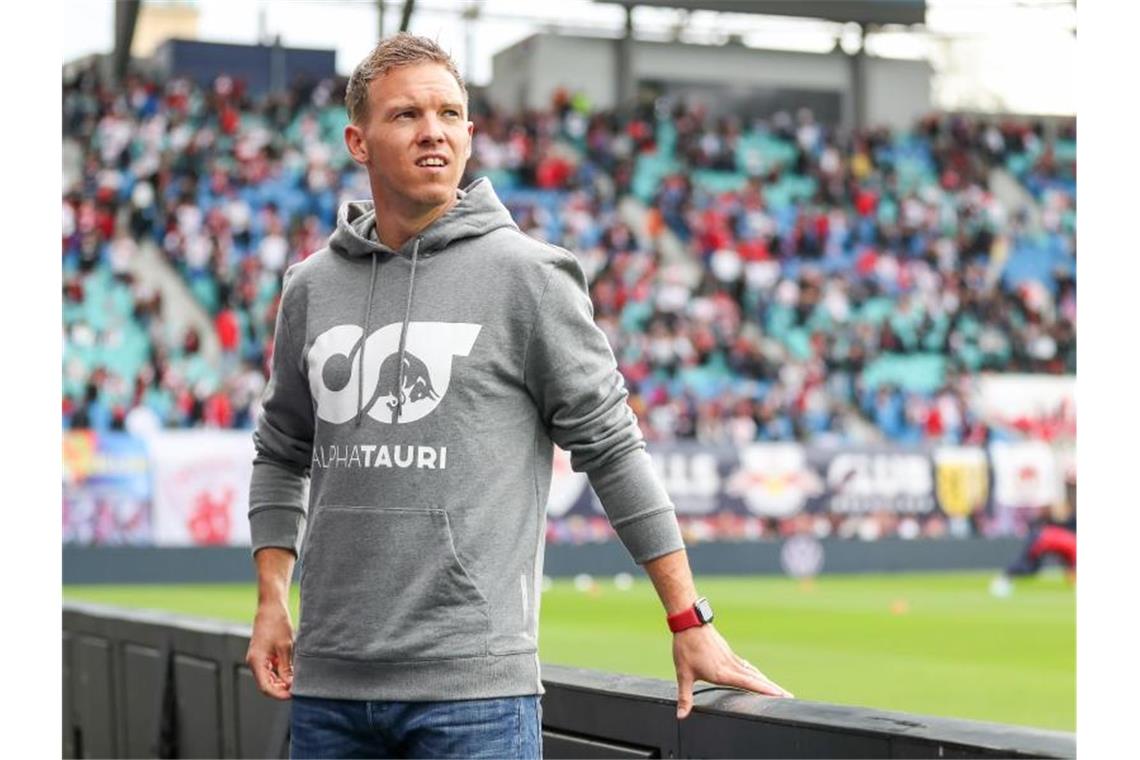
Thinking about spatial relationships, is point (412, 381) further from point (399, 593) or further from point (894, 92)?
Result: point (894, 92)

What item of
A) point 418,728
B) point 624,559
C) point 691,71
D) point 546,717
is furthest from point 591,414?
point 691,71

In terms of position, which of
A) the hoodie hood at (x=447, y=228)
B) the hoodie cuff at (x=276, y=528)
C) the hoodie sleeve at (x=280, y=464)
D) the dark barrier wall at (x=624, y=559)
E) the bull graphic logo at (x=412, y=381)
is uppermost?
the hoodie hood at (x=447, y=228)

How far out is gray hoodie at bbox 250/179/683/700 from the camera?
3.36m

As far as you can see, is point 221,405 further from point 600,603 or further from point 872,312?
point 872,312

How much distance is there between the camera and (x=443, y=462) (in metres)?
3.38

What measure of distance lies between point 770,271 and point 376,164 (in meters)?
29.0

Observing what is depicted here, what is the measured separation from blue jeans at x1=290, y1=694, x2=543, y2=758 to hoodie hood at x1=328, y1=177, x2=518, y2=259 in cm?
84

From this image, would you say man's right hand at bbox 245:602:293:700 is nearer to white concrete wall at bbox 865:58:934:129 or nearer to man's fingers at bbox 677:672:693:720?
man's fingers at bbox 677:672:693:720

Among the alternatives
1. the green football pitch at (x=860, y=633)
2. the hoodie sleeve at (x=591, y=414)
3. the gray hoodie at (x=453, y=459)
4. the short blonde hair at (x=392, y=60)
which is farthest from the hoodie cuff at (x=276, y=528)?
the green football pitch at (x=860, y=633)

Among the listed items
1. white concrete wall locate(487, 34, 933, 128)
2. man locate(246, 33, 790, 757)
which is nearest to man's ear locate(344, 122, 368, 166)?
man locate(246, 33, 790, 757)

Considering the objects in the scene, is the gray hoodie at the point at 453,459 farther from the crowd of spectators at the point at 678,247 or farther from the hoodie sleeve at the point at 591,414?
the crowd of spectators at the point at 678,247

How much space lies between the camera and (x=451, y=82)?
11.5ft

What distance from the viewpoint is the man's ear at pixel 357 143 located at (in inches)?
142
